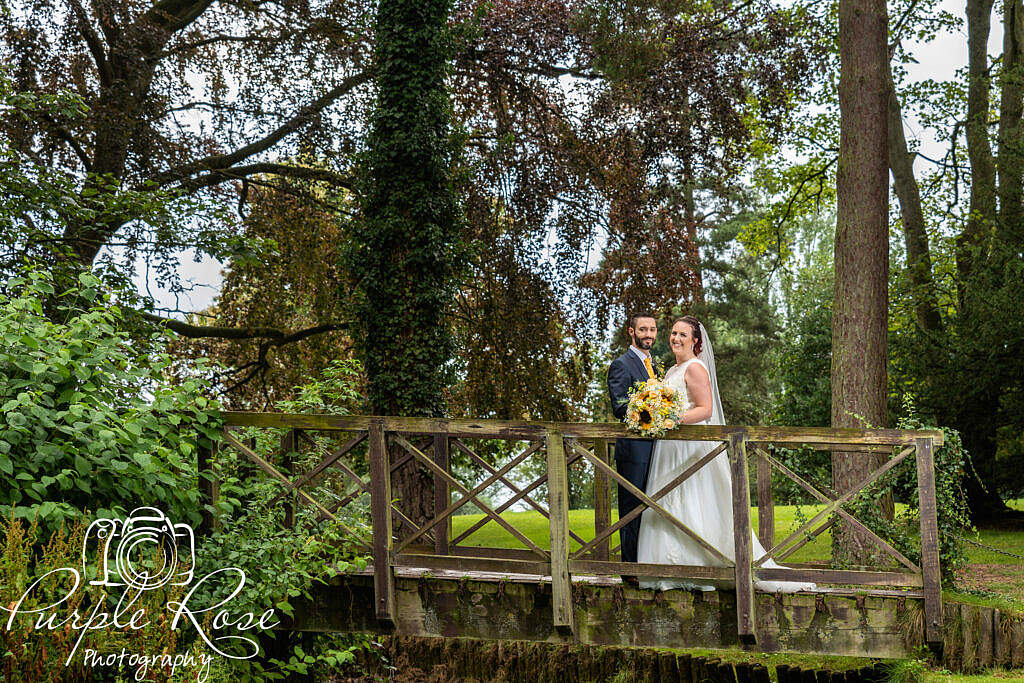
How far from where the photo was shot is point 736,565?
19.6ft

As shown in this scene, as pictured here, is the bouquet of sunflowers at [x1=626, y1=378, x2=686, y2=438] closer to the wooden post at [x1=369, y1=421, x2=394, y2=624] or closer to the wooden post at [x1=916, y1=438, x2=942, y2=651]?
the wooden post at [x1=916, y1=438, x2=942, y2=651]

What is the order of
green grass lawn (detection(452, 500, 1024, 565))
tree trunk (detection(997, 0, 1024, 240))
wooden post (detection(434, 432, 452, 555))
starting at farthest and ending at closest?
tree trunk (detection(997, 0, 1024, 240))
green grass lawn (detection(452, 500, 1024, 565))
wooden post (detection(434, 432, 452, 555))

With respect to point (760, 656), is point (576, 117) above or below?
above

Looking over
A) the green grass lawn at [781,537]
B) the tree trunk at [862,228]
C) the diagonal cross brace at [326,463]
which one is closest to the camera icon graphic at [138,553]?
the diagonal cross brace at [326,463]

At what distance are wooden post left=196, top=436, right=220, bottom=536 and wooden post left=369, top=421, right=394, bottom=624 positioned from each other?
122cm

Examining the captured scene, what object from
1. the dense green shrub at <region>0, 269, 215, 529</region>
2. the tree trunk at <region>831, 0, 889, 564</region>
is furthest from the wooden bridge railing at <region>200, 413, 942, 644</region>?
the tree trunk at <region>831, 0, 889, 564</region>

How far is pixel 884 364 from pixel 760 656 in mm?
3662

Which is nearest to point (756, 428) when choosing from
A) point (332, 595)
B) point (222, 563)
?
point (332, 595)

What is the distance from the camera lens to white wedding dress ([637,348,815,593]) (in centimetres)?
630

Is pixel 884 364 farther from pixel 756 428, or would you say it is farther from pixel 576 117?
pixel 576 117

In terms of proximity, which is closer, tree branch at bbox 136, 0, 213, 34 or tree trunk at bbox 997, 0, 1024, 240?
tree trunk at bbox 997, 0, 1024, 240

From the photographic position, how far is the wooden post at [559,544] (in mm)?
6230

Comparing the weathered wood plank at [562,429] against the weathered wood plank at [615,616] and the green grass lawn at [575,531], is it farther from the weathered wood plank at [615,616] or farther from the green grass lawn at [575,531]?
the green grass lawn at [575,531]

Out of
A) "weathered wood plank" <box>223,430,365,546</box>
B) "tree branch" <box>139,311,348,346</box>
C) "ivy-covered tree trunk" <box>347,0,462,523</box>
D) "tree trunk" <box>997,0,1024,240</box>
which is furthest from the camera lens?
"tree branch" <box>139,311,348,346</box>
